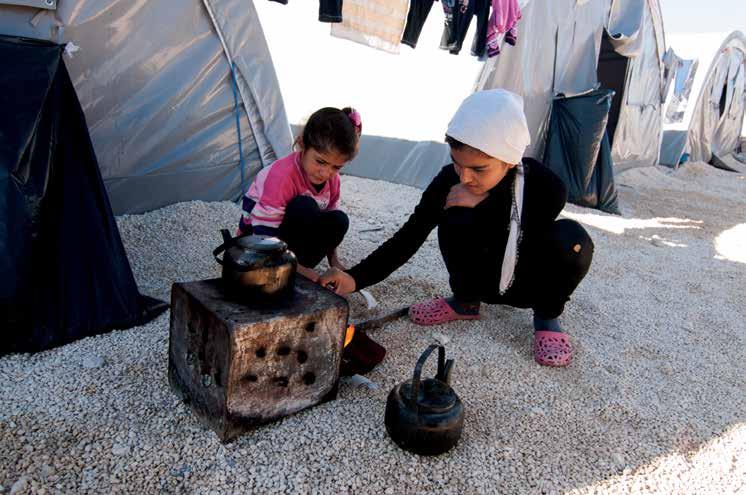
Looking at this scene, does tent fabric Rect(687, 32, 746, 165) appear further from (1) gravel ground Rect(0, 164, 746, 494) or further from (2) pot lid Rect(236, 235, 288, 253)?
(2) pot lid Rect(236, 235, 288, 253)

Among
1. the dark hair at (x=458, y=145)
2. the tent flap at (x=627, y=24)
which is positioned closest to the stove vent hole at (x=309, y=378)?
the dark hair at (x=458, y=145)

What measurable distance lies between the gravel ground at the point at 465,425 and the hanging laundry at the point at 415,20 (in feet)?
9.33

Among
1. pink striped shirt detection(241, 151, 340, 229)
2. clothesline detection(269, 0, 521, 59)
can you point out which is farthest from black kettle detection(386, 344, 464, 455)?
clothesline detection(269, 0, 521, 59)

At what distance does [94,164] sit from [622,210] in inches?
218

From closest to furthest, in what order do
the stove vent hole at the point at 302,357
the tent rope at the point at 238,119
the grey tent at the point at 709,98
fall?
the stove vent hole at the point at 302,357 → the tent rope at the point at 238,119 → the grey tent at the point at 709,98

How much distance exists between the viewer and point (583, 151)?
538 centimetres

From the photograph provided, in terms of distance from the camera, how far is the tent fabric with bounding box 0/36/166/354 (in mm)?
1718

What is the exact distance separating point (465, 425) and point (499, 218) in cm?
84

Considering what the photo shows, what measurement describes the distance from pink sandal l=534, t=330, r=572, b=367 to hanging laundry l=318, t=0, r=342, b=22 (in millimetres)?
2872

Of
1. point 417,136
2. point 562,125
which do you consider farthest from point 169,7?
point 562,125

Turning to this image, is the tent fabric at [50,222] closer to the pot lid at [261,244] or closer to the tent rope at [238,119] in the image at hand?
the pot lid at [261,244]

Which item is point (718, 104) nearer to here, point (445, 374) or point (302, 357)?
point (445, 374)

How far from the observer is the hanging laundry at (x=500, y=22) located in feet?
14.6

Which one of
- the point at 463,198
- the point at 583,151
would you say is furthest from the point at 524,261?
the point at 583,151
